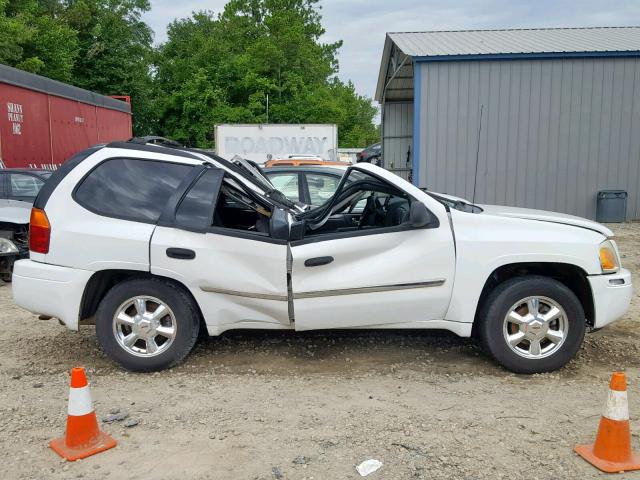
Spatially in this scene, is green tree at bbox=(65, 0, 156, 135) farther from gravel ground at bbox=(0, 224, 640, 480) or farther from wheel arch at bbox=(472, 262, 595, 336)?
wheel arch at bbox=(472, 262, 595, 336)

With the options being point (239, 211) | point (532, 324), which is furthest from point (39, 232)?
point (532, 324)

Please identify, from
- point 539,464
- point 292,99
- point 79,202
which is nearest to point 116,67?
point 292,99

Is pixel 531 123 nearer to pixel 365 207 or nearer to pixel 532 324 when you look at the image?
pixel 365 207

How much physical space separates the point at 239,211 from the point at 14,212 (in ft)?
13.7

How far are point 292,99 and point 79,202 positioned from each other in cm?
3692

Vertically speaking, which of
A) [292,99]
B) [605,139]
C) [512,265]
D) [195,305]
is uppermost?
[292,99]

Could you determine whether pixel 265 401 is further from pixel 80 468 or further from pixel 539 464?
pixel 539 464

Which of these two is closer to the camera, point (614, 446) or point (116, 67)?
point (614, 446)

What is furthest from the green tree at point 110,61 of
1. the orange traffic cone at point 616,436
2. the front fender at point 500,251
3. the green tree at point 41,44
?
the orange traffic cone at point 616,436

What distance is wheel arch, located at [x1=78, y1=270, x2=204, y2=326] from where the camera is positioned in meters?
4.49

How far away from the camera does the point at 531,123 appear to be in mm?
14586

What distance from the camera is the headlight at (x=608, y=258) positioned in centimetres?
440

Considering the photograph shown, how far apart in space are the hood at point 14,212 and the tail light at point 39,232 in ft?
11.7

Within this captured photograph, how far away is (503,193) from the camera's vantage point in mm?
14789
